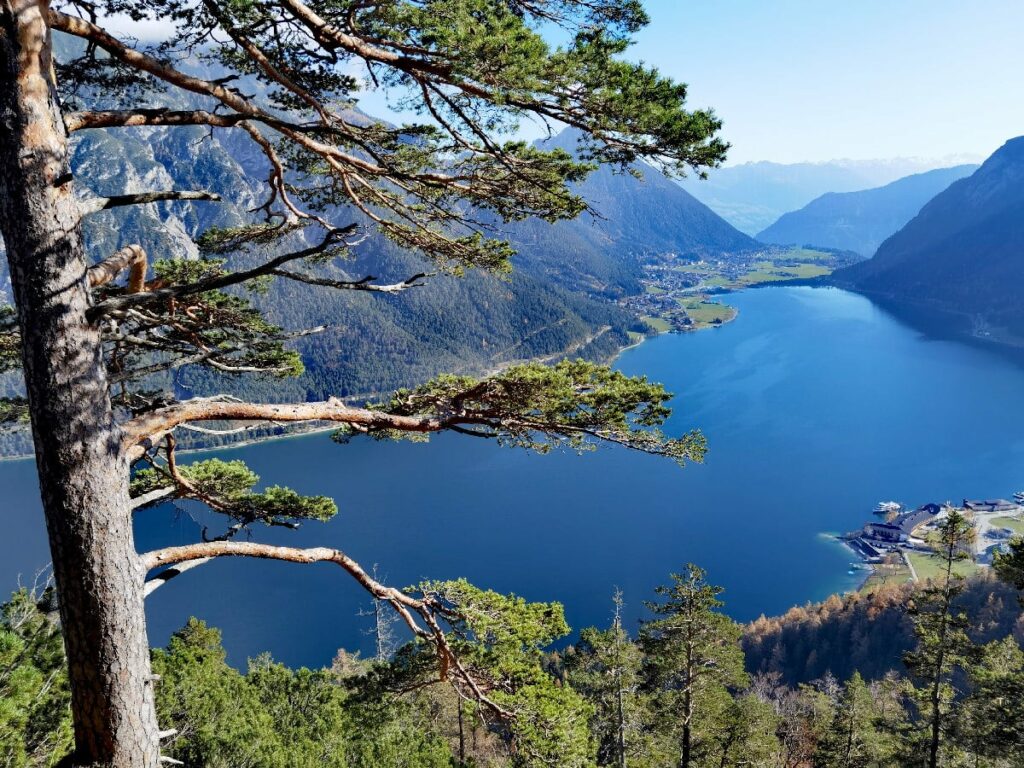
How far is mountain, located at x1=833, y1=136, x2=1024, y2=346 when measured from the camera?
140m

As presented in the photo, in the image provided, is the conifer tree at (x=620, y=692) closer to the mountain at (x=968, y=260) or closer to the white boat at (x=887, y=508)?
the white boat at (x=887, y=508)

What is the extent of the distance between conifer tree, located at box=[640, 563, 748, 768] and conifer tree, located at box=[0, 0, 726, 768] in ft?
31.6

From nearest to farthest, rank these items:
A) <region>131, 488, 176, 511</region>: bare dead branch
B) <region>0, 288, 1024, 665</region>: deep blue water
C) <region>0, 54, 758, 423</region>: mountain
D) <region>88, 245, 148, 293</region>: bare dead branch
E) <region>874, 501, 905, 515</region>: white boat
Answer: <region>88, 245, 148, 293</region>: bare dead branch → <region>131, 488, 176, 511</region>: bare dead branch → <region>0, 288, 1024, 665</region>: deep blue water → <region>874, 501, 905, 515</region>: white boat → <region>0, 54, 758, 423</region>: mountain

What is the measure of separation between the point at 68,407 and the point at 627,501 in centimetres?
5603

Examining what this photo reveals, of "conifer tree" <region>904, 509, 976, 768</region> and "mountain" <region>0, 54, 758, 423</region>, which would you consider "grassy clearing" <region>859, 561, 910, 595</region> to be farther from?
"mountain" <region>0, 54, 758, 423</region>

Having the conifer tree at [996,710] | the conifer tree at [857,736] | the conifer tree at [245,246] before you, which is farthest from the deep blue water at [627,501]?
the conifer tree at [245,246]

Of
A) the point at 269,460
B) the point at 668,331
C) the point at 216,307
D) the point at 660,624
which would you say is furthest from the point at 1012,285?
the point at 216,307

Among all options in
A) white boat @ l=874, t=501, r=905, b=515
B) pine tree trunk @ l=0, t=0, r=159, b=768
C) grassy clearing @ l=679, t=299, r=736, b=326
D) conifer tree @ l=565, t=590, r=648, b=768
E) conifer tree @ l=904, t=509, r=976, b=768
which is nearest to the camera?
pine tree trunk @ l=0, t=0, r=159, b=768

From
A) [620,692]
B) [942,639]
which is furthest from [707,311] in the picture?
[620,692]

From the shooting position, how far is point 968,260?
16150cm

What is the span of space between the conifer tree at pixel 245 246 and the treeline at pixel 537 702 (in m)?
0.46

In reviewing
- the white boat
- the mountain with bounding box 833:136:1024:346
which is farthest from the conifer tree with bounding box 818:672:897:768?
the mountain with bounding box 833:136:1024:346

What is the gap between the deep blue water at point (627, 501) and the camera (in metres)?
42.9

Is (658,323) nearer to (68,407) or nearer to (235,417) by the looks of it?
(235,417)
